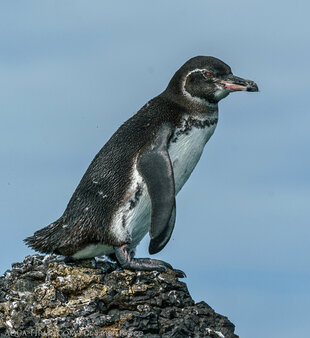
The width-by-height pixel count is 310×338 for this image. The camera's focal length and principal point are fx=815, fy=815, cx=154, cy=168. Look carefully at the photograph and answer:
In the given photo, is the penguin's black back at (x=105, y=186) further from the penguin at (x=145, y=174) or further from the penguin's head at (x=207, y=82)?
the penguin's head at (x=207, y=82)

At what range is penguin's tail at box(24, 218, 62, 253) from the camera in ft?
27.3

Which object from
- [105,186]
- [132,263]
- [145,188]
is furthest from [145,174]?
[132,263]

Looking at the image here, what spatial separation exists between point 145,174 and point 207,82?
4.02 feet

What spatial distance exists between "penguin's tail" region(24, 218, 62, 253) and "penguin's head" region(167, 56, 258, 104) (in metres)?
1.89

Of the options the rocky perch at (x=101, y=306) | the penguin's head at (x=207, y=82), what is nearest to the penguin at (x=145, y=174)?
the penguin's head at (x=207, y=82)

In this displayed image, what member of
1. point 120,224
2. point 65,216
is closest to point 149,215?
point 120,224

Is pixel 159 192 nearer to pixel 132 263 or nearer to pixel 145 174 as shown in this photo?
pixel 145 174

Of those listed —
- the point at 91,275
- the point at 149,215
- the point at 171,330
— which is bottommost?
the point at 171,330

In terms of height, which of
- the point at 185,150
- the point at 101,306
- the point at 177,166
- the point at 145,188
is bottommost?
the point at 101,306

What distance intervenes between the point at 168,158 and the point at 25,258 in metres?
1.82

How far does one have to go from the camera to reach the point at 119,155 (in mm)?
8156

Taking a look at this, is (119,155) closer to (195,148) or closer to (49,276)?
(195,148)

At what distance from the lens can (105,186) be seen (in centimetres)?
810

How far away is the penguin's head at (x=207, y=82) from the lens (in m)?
8.40
